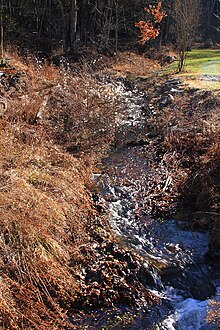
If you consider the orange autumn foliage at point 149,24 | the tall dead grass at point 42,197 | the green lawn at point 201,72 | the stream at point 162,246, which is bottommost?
the stream at point 162,246

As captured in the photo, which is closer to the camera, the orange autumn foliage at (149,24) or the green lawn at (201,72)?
the green lawn at (201,72)

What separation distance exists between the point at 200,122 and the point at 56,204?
639cm

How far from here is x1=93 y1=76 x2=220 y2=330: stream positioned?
15.7 ft

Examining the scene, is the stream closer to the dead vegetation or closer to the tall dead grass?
the dead vegetation

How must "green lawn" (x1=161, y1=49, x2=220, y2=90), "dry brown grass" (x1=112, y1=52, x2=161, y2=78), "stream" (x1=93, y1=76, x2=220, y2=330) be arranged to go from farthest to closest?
"dry brown grass" (x1=112, y1=52, x2=161, y2=78), "green lawn" (x1=161, y1=49, x2=220, y2=90), "stream" (x1=93, y1=76, x2=220, y2=330)

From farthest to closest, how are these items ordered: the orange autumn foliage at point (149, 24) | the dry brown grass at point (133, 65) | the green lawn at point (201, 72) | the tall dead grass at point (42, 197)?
the orange autumn foliage at point (149, 24) → the dry brown grass at point (133, 65) → the green lawn at point (201, 72) → the tall dead grass at point (42, 197)

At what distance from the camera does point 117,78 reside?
17781 mm

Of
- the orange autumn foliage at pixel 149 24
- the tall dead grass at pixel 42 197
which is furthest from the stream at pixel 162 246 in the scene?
the orange autumn foliage at pixel 149 24

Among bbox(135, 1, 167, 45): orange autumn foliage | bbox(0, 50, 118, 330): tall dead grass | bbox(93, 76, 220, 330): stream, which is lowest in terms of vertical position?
bbox(93, 76, 220, 330): stream

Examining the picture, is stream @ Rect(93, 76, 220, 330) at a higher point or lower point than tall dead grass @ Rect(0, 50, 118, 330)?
lower

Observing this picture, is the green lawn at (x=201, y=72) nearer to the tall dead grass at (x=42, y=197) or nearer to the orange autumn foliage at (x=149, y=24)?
the orange autumn foliage at (x=149, y=24)

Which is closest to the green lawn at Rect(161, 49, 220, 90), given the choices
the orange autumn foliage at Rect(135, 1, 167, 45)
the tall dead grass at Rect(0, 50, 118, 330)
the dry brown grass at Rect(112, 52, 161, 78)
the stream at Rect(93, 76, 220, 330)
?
the dry brown grass at Rect(112, 52, 161, 78)

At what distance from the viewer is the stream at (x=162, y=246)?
4777 mm

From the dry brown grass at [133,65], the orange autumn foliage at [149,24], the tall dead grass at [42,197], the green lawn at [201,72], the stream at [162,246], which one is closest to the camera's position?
the tall dead grass at [42,197]
